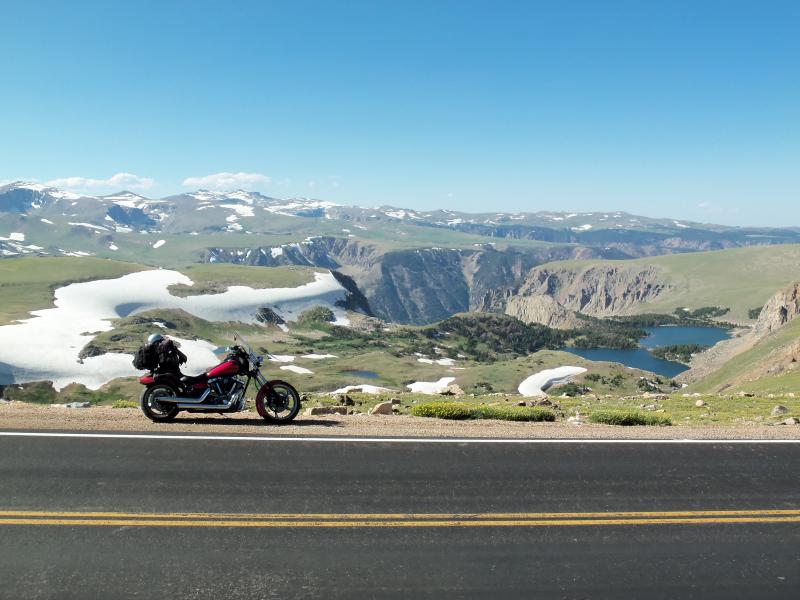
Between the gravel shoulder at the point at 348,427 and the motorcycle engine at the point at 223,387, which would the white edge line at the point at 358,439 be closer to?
the gravel shoulder at the point at 348,427

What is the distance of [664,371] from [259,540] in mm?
207092

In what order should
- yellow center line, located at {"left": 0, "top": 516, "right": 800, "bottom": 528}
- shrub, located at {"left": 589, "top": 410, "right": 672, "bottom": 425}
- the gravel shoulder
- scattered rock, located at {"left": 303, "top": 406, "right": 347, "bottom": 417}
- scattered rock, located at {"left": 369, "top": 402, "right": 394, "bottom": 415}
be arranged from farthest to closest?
scattered rock, located at {"left": 369, "top": 402, "right": 394, "bottom": 415}
shrub, located at {"left": 589, "top": 410, "right": 672, "bottom": 425}
scattered rock, located at {"left": 303, "top": 406, "right": 347, "bottom": 417}
the gravel shoulder
yellow center line, located at {"left": 0, "top": 516, "right": 800, "bottom": 528}

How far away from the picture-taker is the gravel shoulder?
1334 centimetres

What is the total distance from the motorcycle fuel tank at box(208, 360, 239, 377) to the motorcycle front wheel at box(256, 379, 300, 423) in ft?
2.59

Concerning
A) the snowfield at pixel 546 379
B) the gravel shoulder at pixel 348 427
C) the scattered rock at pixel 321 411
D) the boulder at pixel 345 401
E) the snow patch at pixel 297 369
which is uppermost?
the gravel shoulder at pixel 348 427

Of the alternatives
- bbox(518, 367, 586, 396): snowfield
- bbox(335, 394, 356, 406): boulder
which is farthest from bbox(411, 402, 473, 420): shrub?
bbox(518, 367, 586, 396): snowfield

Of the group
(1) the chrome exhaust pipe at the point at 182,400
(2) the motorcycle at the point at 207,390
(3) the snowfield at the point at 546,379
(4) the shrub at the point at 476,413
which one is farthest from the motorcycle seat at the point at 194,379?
(3) the snowfield at the point at 546,379

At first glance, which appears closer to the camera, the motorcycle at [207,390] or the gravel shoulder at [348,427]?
the gravel shoulder at [348,427]

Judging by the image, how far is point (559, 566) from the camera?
7934 mm

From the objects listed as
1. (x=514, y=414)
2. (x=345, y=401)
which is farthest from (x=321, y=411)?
(x=345, y=401)

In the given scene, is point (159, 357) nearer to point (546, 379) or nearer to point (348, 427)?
point (348, 427)

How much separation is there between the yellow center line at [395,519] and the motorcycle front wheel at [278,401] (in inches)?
217

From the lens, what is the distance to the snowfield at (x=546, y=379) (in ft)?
394

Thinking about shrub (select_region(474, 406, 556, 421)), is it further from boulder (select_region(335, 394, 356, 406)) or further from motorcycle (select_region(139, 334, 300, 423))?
boulder (select_region(335, 394, 356, 406))
